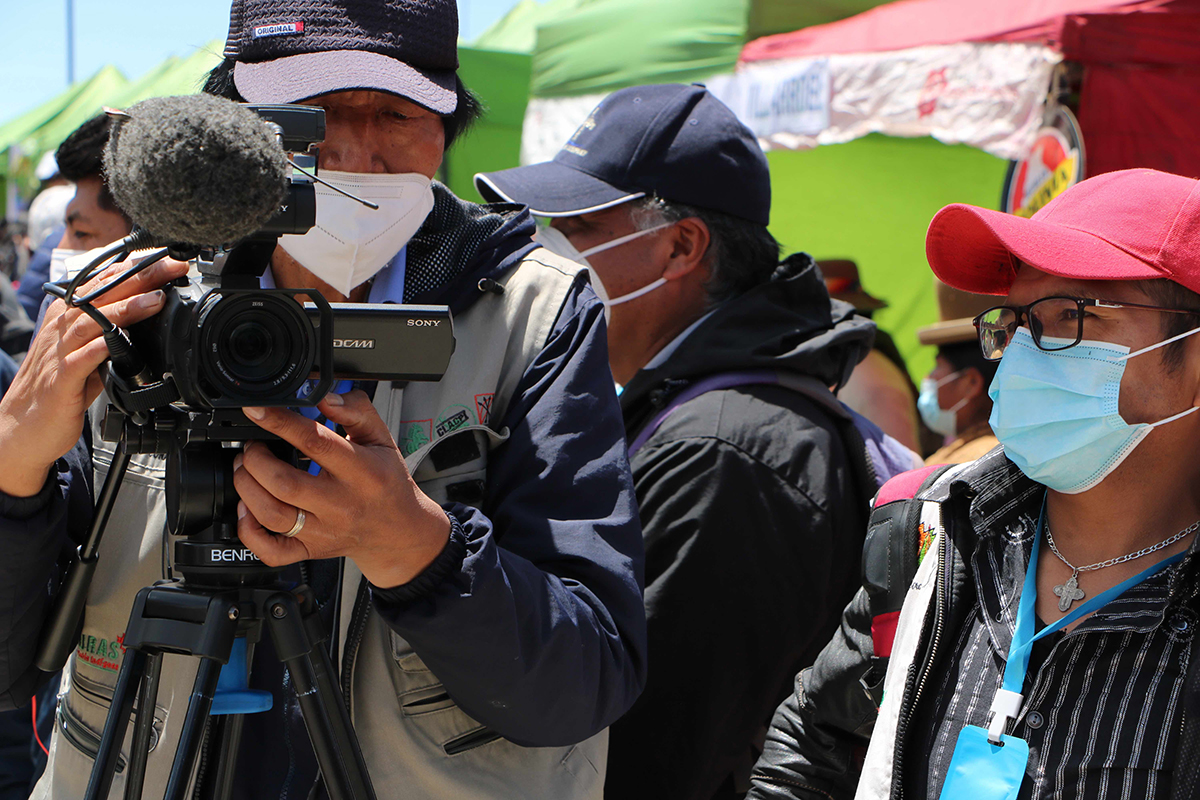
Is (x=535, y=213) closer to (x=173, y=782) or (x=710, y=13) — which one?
(x=173, y=782)

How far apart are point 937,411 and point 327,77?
293 centimetres

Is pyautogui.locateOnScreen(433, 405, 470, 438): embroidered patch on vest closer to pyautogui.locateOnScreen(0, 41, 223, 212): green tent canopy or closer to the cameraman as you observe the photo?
the cameraman

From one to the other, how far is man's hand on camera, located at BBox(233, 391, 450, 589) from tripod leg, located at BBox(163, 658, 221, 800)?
6.0 inches

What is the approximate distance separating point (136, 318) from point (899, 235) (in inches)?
240

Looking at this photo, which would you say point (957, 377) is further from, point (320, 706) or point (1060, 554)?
point (320, 706)

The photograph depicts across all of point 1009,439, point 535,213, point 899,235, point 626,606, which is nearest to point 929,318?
point 899,235

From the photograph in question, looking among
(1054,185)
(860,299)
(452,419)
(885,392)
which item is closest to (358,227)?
(452,419)

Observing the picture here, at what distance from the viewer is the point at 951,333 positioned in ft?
12.4

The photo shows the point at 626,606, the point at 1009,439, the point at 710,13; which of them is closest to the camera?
the point at 626,606

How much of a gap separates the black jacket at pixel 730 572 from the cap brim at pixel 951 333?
1.44 m

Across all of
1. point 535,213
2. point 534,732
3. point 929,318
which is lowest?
point 929,318

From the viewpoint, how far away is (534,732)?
4.79ft

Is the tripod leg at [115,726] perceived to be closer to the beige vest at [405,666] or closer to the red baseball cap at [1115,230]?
the beige vest at [405,666]

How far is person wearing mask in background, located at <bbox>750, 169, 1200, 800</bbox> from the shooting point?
1548 mm
